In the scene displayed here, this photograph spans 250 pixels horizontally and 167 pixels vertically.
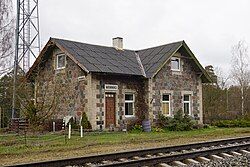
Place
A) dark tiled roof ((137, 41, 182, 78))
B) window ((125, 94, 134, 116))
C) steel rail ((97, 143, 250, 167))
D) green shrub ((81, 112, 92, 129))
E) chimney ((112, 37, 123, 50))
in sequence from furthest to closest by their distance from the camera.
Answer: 1. chimney ((112, 37, 123, 50))
2. dark tiled roof ((137, 41, 182, 78))
3. window ((125, 94, 134, 116))
4. green shrub ((81, 112, 92, 129))
5. steel rail ((97, 143, 250, 167))

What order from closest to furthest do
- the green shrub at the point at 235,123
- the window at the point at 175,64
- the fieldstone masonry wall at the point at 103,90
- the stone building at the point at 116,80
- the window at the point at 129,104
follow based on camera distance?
the fieldstone masonry wall at the point at 103,90, the stone building at the point at 116,80, the window at the point at 129,104, the window at the point at 175,64, the green shrub at the point at 235,123

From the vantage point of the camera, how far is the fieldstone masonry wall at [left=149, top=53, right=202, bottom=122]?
24875mm

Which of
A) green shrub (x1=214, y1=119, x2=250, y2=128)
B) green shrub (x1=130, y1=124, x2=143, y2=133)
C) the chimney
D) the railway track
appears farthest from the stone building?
the railway track

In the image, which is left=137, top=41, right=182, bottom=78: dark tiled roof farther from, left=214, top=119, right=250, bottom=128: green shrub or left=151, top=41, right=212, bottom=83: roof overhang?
left=214, top=119, right=250, bottom=128: green shrub

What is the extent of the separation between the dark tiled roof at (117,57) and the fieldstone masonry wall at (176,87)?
74 centimetres

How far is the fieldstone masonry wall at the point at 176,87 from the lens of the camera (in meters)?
24.9

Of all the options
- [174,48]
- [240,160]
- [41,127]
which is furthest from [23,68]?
[240,160]

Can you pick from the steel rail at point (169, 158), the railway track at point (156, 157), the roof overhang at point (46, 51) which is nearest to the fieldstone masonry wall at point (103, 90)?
the roof overhang at point (46, 51)

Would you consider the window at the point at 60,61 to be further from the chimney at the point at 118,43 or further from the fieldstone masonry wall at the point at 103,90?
the chimney at the point at 118,43

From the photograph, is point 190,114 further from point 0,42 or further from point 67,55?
point 0,42

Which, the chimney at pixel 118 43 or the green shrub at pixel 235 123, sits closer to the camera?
the chimney at pixel 118 43

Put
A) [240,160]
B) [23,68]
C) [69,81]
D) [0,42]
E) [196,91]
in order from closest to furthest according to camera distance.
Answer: [240,160]
[0,42]
[69,81]
[196,91]
[23,68]

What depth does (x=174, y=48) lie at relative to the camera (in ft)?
86.0

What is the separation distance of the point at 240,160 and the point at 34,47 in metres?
21.6
